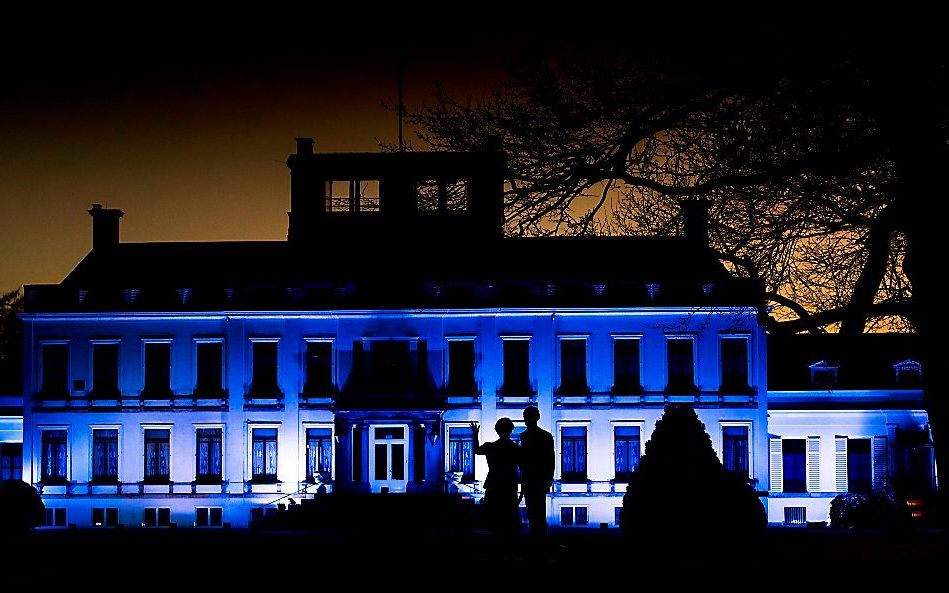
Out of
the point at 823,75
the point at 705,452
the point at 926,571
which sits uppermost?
the point at 823,75

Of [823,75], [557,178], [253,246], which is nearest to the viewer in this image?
[823,75]

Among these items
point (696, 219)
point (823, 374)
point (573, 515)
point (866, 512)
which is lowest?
point (573, 515)

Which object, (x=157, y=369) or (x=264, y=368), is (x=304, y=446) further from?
(x=157, y=369)

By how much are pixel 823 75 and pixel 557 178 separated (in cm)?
303

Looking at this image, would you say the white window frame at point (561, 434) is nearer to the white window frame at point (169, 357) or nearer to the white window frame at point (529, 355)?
the white window frame at point (529, 355)

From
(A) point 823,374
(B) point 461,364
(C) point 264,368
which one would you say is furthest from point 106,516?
(A) point 823,374

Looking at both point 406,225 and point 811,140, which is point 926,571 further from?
point 406,225

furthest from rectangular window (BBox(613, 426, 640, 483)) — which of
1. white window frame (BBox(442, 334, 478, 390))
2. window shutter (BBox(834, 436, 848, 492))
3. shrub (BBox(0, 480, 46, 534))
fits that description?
shrub (BBox(0, 480, 46, 534))

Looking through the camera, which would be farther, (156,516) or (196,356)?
(196,356)

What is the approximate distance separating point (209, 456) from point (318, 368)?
4359mm

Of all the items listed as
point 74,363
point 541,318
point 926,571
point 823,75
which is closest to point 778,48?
point 823,75

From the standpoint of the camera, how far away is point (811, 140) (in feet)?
52.0

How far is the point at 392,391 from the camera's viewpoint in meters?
46.9

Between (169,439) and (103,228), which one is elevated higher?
(103,228)
